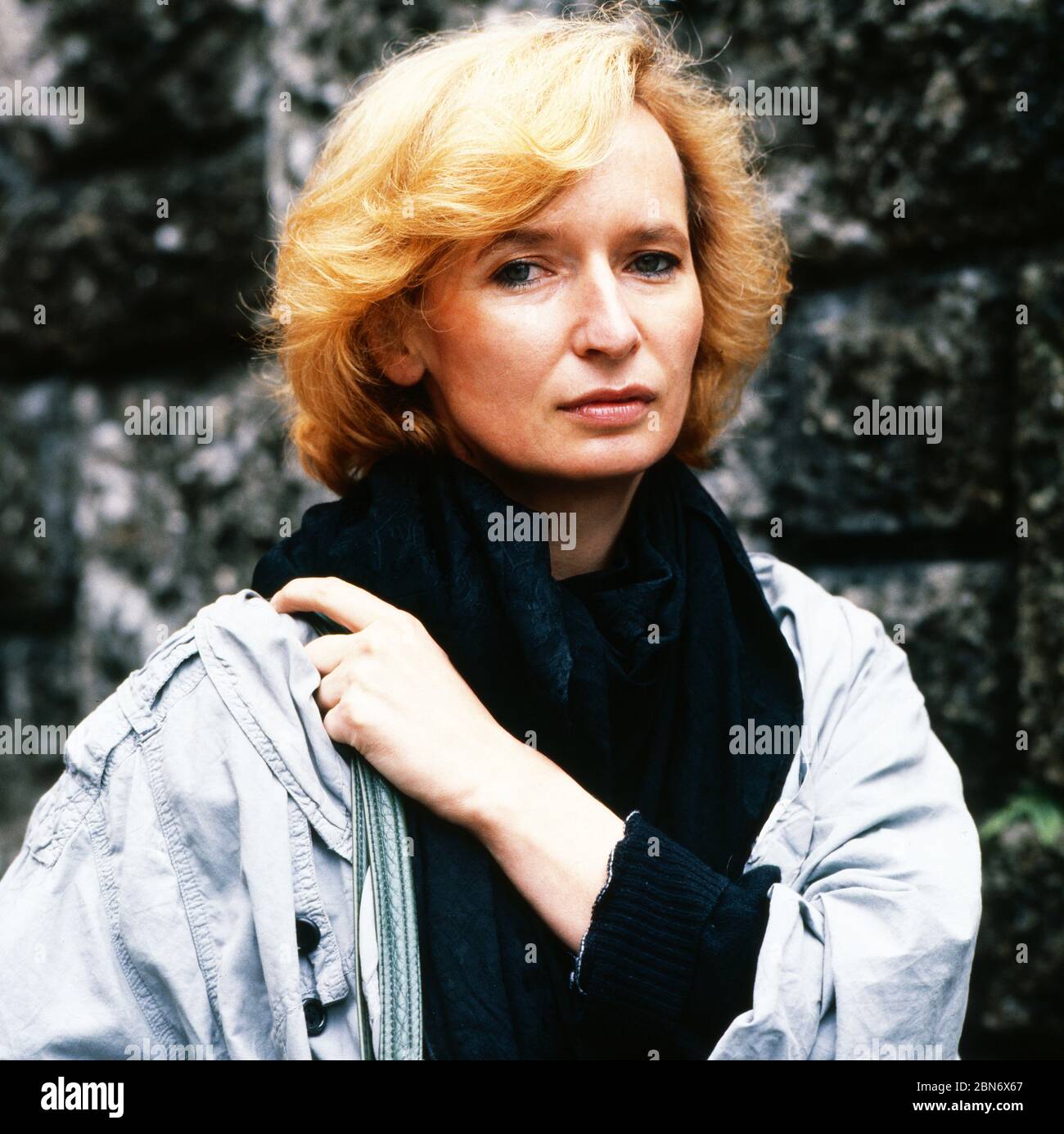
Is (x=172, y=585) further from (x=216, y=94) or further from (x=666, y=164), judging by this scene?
(x=666, y=164)

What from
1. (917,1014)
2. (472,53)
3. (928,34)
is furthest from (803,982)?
(928,34)

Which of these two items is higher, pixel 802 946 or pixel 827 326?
pixel 827 326

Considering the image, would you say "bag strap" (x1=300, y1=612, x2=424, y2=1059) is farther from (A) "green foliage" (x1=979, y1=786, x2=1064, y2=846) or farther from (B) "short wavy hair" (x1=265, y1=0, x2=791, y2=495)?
(A) "green foliage" (x1=979, y1=786, x2=1064, y2=846)

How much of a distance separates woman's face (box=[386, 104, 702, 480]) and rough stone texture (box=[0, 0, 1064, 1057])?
82 centimetres

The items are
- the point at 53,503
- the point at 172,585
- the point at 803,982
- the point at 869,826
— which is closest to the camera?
the point at 803,982

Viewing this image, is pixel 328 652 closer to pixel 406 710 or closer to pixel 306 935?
pixel 406 710

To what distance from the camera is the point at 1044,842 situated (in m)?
2.30

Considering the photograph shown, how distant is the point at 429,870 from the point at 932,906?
0.64 m

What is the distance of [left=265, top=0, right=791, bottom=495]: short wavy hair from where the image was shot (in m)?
1.64

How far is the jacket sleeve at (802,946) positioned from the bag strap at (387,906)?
0.69 ft

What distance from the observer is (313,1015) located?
145 cm

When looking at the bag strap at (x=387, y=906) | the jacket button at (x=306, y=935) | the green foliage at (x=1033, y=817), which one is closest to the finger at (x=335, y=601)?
the bag strap at (x=387, y=906)

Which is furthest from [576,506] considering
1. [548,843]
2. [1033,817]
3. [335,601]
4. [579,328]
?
[1033,817]

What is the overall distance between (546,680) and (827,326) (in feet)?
4.05
